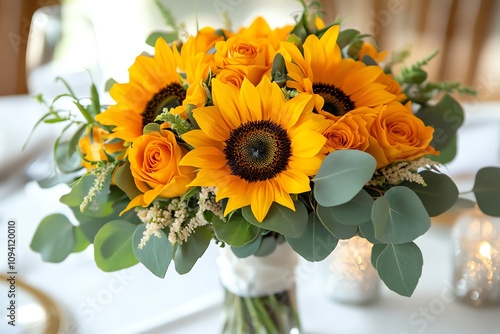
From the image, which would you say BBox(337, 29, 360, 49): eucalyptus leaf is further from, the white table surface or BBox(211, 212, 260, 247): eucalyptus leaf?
the white table surface

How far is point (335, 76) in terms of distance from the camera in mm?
584

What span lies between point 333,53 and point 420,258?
22 centimetres

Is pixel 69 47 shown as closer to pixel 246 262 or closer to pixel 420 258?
pixel 246 262

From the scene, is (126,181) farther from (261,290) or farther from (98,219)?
(261,290)

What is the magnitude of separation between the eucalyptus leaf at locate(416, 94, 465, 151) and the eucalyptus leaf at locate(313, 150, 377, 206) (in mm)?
220

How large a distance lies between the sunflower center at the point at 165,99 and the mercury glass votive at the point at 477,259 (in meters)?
0.48

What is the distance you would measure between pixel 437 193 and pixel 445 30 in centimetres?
245

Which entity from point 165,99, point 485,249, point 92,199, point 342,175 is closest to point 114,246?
point 92,199

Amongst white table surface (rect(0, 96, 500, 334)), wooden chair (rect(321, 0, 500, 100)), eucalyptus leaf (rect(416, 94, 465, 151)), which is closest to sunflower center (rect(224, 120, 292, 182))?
eucalyptus leaf (rect(416, 94, 465, 151))

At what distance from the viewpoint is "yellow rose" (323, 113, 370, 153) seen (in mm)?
511

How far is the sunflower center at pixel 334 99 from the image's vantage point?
0.58 meters

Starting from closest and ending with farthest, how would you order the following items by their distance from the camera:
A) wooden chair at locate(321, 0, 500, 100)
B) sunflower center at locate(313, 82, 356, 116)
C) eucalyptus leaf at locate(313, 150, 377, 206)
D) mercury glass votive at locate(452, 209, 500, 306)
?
eucalyptus leaf at locate(313, 150, 377, 206) → sunflower center at locate(313, 82, 356, 116) → mercury glass votive at locate(452, 209, 500, 306) → wooden chair at locate(321, 0, 500, 100)

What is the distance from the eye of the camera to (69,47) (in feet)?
3.54

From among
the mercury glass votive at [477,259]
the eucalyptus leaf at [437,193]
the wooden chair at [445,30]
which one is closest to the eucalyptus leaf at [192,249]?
the eucalyptus leaf at [437,193]
